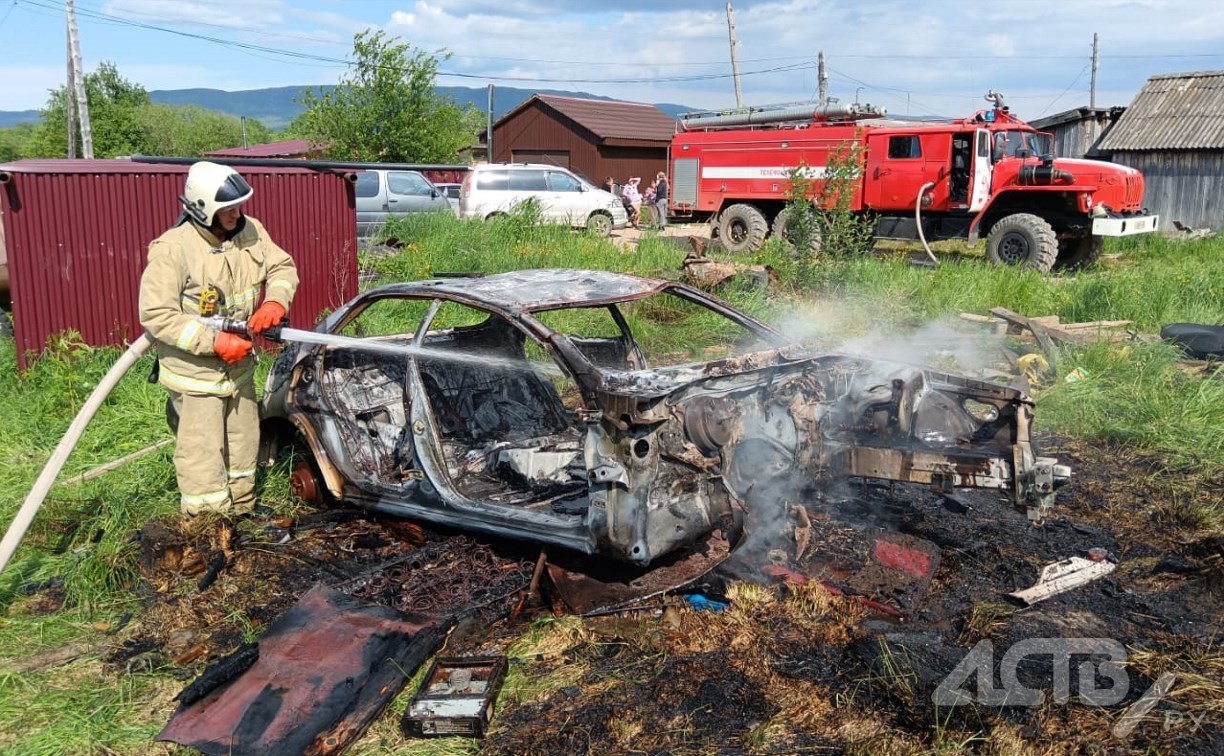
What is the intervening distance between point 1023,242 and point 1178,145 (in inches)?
355

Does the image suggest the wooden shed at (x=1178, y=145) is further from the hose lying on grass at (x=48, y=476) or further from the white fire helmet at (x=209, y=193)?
the hose lying on grass at (x=48, y=476)

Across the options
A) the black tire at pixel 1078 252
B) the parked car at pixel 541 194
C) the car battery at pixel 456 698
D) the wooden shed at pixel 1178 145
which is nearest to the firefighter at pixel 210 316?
the car battery at pixel 456 698

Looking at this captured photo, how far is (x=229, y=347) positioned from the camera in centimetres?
434

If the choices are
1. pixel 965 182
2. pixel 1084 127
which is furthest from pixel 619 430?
pixel 1084 127

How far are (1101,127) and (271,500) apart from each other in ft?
75.5

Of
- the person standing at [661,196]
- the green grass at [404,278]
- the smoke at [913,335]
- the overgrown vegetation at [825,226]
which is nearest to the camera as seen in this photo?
the green grass at [404,278]

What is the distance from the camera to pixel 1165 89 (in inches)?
854

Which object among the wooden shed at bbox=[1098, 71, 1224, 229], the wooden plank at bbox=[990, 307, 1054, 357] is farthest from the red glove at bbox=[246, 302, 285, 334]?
the wooden shed at bbox=[1098, 71, 1224, 229]

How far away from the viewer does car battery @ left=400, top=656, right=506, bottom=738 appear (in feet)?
10.2

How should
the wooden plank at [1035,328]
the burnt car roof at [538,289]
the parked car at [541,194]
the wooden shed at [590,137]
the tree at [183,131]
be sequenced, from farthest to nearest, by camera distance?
the tree at [183,131] < the wooden shed at [590,137] < the parked car at [541,194] < the wooden plank at [1035,328] < the burnt car roof at [538,289]

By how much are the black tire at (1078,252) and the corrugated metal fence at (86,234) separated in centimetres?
1249

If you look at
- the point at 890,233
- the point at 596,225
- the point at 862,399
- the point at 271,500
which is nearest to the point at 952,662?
the point at 862,399

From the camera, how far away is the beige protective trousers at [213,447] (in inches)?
179

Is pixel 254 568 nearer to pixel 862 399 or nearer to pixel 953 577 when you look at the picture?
pixel 862 399
